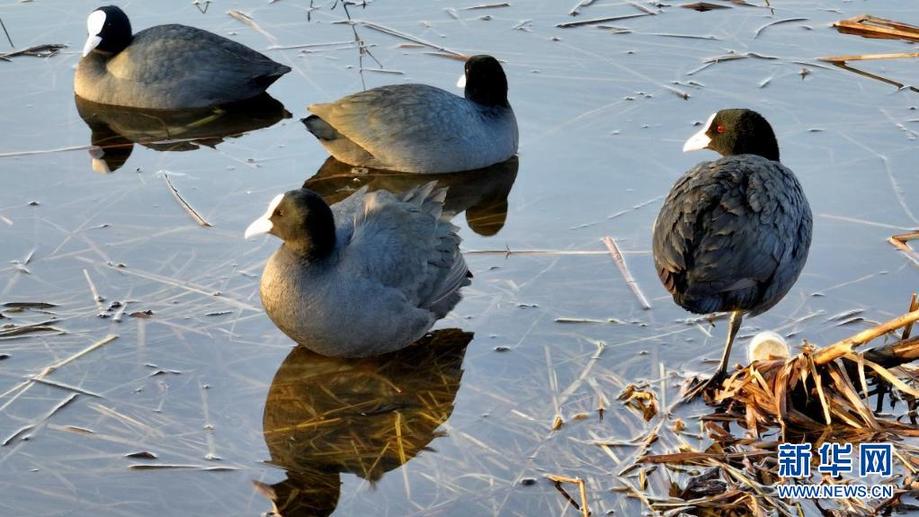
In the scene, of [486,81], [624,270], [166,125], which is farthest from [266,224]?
[166,125]

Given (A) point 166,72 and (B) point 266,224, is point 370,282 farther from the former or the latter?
(A) point 166,72

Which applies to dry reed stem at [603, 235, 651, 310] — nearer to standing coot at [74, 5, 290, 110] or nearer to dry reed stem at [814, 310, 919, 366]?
dry reed stem at [814, 310, 919, 366]

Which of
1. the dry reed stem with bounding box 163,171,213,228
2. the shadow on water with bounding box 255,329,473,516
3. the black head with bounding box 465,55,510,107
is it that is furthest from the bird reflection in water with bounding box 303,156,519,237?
the shadow on water with bounding box 255,329,473,516

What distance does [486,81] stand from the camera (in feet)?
26.6

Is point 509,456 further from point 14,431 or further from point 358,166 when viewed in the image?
→ point 358,166

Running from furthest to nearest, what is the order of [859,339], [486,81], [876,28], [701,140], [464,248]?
[876,28], [486,81], [464,248], [701,140], [859,339]

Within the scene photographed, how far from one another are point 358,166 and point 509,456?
3.29 m

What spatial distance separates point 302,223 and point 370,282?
395 mm

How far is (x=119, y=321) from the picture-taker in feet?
19.4

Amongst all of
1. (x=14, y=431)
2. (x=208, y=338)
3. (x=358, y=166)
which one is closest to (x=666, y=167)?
(x=358, y=166)

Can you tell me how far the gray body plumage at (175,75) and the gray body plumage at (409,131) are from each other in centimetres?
96

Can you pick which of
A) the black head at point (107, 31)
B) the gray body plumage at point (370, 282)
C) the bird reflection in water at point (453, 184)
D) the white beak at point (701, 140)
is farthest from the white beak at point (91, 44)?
the white beak at point (701, 140)

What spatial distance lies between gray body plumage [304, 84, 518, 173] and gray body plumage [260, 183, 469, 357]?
164 centimetres

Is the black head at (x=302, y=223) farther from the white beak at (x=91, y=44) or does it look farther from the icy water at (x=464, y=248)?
the white beak at (x=91, y=44)
